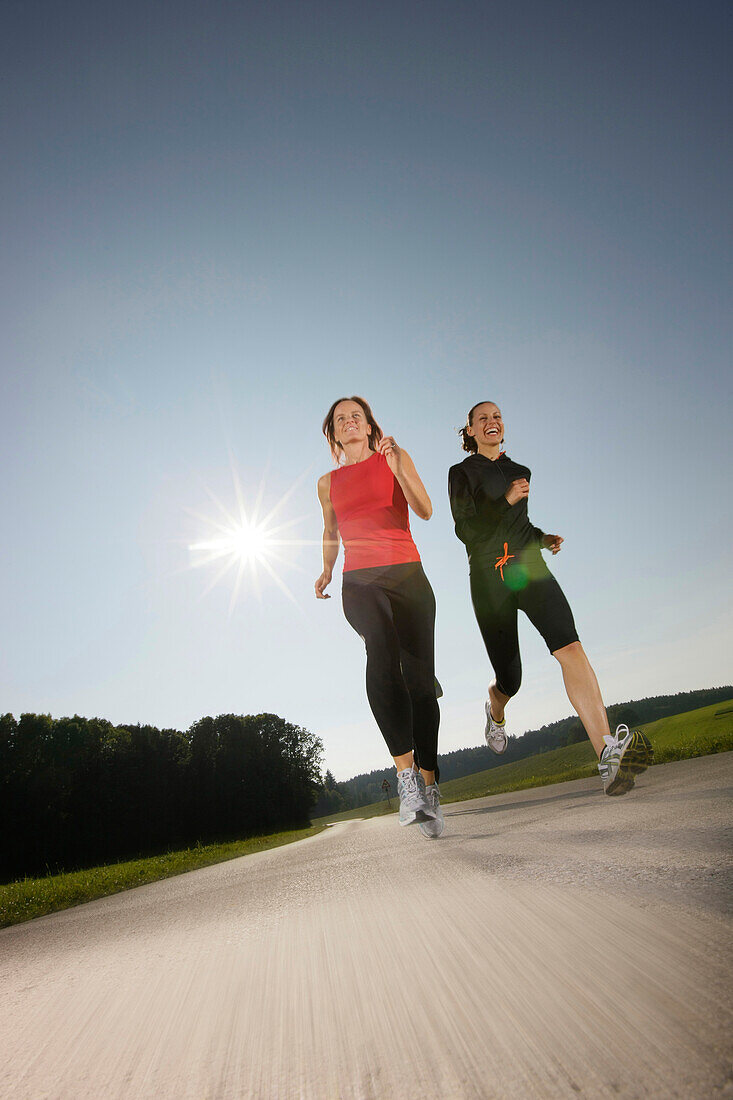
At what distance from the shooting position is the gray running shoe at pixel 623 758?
3.32m

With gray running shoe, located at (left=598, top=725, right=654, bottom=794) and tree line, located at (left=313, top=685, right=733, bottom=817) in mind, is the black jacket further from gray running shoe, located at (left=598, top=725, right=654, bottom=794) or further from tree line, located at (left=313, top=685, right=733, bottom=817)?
tree line, located at (left=313, top=685, right=733, bottom=817)

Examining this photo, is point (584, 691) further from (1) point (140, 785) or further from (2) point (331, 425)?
(1) point (140, 785)

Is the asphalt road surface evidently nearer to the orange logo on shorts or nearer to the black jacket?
the orange logo on shorts

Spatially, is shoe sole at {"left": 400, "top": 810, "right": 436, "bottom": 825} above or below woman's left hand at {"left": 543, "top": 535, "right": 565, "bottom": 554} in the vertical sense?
below

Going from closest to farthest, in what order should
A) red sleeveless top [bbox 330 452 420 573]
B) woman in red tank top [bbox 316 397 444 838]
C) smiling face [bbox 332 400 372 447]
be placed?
woman in red tank top [bbox 316 397 444 838]
red sleeveless top [bbox 330 452 420 573]
smiling face [bbox 332 400 372 447]

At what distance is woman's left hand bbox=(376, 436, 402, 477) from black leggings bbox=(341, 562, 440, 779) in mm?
736

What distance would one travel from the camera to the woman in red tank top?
3730 mm

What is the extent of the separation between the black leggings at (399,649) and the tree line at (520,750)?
5380 centimetres

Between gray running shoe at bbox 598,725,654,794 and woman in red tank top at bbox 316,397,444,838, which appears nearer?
gray running shoe at bbox 598,725,654,794

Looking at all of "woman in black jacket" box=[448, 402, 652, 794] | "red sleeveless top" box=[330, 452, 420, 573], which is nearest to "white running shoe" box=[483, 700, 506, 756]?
"woman in black jacket" box=[448, 402, 652, 794]

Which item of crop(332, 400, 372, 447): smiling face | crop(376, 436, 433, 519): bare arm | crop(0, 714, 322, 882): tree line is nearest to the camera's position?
crop(376, 436, 433, 519): bare arm

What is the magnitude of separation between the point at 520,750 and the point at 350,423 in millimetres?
91714

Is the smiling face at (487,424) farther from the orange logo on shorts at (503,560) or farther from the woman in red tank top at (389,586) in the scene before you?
the orange logo on shorts at (503,560)

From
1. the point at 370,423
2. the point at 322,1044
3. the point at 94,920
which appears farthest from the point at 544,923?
the point at 370,423
